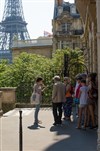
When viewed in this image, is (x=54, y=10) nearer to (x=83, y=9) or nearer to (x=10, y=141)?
(x=83, y=9)

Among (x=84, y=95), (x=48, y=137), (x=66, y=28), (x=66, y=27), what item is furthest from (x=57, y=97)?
(x=66, y=27)

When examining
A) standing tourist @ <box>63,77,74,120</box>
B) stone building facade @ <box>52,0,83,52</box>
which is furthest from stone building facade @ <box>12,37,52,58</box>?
standing tourist @ <box>63,77,74,120</box>

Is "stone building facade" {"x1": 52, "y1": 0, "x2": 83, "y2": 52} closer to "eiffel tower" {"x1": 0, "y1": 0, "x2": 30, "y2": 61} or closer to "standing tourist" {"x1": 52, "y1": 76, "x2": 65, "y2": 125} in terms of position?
"standing tourist" {"x1": 52, "y1": 76, "x2": 65, "y2": 125}

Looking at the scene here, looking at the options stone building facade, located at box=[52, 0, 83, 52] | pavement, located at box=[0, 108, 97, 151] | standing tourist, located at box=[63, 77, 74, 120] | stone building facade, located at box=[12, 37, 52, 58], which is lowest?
pavement, located at box=[0, 108, 97, 151]

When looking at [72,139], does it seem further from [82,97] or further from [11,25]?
[11,25]

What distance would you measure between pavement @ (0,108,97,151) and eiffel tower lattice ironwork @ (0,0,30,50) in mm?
120914

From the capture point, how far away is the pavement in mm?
10969

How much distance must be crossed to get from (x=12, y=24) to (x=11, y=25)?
48 cm

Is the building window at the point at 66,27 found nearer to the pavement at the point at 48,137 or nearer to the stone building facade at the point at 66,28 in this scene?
the stone building facade at the point at 66,28

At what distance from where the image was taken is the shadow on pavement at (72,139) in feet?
35.6

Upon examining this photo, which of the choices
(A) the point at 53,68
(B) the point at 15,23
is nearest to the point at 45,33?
(B) the point at 15,23

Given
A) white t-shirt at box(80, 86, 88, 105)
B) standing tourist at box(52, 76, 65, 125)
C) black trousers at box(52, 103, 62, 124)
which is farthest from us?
black trousers at box(52, 103, 62, 124)

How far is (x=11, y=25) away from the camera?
151 meters

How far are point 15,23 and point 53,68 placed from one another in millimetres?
111500
